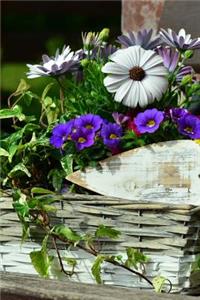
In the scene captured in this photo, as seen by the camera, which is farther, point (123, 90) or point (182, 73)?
point (182, 73)

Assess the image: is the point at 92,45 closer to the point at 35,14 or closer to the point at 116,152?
the point at 116,152

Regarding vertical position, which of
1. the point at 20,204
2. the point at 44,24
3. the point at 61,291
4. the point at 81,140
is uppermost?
the point at 44,24

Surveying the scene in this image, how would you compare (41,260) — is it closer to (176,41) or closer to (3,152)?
(3,152)

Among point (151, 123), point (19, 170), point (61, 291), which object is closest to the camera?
point (61, 291)

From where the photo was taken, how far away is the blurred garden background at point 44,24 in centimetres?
448

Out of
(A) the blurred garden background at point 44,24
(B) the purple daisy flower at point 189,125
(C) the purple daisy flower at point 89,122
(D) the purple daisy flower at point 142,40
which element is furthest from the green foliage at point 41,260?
(A) the blurred garden background at point 44,24

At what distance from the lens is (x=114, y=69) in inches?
58.1

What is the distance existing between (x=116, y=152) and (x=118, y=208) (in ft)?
0.40

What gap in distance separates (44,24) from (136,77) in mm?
3372

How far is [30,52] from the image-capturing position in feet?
15.8

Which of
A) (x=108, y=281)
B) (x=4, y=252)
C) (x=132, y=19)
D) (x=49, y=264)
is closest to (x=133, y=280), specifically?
(x=108, y=281)

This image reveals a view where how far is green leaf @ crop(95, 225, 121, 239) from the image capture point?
1395mm

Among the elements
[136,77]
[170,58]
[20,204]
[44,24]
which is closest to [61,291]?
[20,204]

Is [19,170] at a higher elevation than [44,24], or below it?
below
